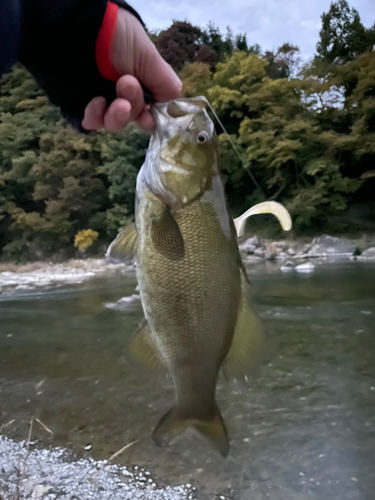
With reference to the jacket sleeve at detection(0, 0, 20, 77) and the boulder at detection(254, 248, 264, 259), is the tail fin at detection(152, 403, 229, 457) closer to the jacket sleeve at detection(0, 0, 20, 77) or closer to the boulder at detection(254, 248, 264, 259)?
the jacket sleeve at detection(0, 0, 20, 77)

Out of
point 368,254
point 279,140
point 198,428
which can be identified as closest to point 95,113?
point 198,428

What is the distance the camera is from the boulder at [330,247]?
9.35m

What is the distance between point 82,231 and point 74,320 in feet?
16.4

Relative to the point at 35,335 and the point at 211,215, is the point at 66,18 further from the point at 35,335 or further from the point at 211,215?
the point at 35,335

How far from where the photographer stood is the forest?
9633 mm

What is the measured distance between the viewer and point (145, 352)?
93cm

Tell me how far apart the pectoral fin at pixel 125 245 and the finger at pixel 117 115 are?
0.27 m

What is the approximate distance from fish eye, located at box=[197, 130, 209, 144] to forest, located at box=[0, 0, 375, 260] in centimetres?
817

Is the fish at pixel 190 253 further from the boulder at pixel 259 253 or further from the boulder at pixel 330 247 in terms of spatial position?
the boulder at pixel 330 247

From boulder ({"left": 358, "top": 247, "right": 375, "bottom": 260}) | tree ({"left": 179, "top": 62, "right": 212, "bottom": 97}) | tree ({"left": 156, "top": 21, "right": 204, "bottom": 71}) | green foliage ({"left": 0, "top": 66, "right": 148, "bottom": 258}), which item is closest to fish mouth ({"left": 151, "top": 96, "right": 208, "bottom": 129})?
green foliage ({"left": 0, "top": 66, "right": 148, "bottom": 258})

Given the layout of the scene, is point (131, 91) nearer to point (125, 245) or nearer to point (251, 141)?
point (125, 245)

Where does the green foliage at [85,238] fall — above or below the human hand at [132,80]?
below

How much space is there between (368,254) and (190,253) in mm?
8993

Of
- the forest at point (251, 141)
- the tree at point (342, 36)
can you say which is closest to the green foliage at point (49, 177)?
the forest at point (251, 141)
